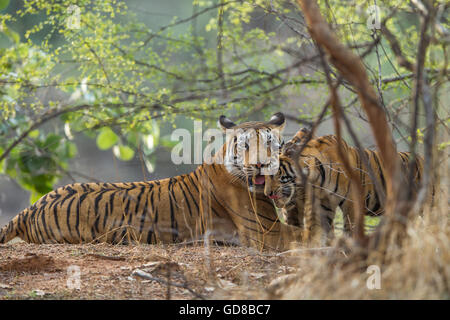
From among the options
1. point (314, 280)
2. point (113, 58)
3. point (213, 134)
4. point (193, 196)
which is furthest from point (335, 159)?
point (113, 58)

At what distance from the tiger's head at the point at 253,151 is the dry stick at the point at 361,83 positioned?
6.49 ft

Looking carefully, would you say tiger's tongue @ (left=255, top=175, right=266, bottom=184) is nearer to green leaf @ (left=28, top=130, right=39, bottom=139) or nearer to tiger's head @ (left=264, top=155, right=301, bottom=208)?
tiger's head @ (left=264, top=155, right=301, bottom=208)

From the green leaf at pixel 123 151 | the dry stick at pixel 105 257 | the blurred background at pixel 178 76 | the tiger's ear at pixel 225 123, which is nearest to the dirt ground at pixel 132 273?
the dry stick at pixel 105 257

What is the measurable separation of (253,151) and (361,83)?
7.42 feet

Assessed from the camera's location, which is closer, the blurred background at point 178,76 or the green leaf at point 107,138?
the blurred background at point 178,76

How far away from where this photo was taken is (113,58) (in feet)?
22.4

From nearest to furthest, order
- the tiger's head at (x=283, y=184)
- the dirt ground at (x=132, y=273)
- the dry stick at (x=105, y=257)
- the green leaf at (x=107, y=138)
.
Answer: the dirt ground at (x=132, y=273), the dry stick at (x=105, y=257), the tiger's head at (x=283, y=184), the green leaf at (x=107, y=138)

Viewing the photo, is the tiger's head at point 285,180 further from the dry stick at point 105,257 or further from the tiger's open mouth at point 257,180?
the dry stick at point 105,257

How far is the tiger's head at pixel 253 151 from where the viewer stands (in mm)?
4223

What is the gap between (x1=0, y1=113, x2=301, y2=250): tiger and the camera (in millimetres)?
4270

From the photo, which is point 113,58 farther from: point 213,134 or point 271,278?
point 271,278

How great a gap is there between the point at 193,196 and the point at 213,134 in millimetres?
1346

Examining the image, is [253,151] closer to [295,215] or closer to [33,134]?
[295,215]
